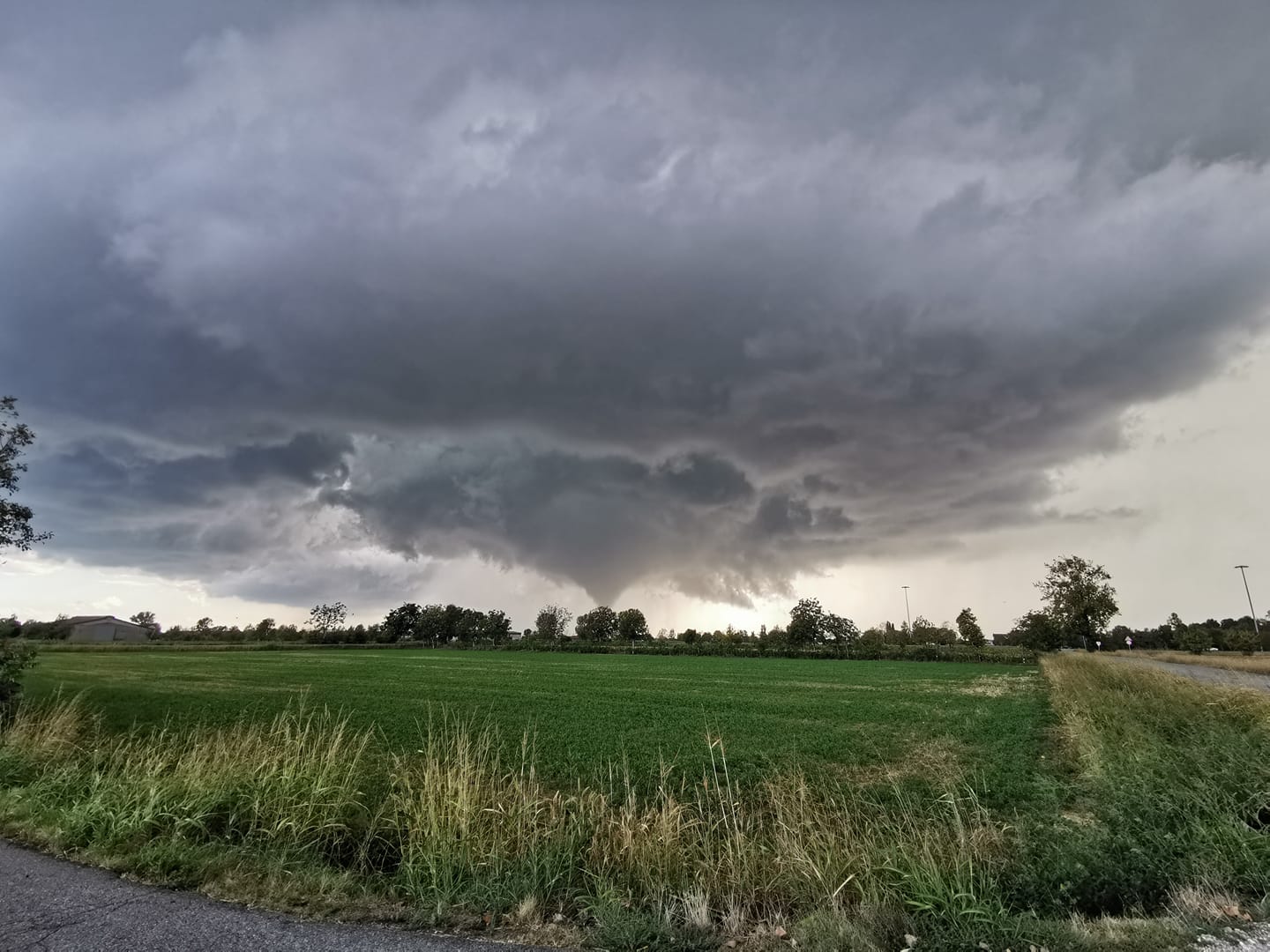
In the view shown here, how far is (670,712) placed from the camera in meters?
27.7

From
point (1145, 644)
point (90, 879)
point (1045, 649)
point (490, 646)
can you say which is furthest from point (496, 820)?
point (1145, 644)

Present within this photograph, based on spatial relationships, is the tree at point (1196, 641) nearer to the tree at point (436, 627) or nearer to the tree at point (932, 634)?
the tree at point (932, 634)

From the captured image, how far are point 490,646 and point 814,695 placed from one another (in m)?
103

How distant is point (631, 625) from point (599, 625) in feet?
29.4

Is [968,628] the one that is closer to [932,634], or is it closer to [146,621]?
[932,634]

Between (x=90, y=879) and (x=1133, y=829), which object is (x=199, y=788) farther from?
(x=1133, y=829)

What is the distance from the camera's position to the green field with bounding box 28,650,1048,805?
16141 millimetres

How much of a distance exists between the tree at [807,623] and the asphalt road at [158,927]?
149m

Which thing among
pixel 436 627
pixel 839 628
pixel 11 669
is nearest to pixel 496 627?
pixel 436 627

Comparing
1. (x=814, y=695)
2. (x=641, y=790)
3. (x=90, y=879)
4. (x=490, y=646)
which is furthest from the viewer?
(x=490, y=646)

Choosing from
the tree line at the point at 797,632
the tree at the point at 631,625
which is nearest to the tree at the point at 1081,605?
the tree line at the point at 797,632

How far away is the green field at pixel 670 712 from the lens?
16.1 meters

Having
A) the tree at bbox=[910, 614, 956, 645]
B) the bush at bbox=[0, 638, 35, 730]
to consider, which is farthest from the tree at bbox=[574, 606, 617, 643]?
the bush at bbox=[0, 638, 35, 730]

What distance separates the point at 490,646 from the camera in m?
130
